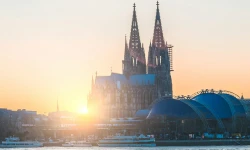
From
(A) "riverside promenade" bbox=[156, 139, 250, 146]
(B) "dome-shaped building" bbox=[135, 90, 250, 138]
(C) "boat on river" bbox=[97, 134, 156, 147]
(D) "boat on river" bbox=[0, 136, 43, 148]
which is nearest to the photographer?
(A) "riverside promenade" bbox=[156, 139, 250, 146]

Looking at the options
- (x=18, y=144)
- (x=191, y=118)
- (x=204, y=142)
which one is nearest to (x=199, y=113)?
(x=191, y=118)

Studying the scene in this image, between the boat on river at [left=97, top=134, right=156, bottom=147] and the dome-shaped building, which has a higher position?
the dome-shaped building

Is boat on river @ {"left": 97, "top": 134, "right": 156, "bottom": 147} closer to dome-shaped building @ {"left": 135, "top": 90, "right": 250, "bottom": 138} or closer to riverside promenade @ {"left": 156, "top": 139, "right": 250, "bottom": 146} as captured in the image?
riverside promenade @ {"left": 156, "top": 139, "right": 250, "bottom": 146}

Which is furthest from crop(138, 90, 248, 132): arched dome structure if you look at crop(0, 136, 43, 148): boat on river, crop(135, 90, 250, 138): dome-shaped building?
crop(0, 136, 43, 148): boat on river

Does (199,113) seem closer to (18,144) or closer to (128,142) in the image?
(128,142)

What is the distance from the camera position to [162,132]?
191 metres

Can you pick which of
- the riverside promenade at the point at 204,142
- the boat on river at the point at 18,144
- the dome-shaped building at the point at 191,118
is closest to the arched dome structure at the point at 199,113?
the dome-shaped building at the point at 191,118

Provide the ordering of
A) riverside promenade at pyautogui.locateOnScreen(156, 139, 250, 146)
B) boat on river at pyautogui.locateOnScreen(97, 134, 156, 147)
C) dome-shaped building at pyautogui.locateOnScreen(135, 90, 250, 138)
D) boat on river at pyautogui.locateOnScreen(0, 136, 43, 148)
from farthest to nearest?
1. dome-shaped building at pyautogui.locateOnScreen(135, 90, 250, 138)
2. boat on river at pyautogui.locateOnScreen(0, 136, 43, 148)
3. boat on river at pyautogui.locateOnScreen(97, 134, 156, 147)
4. riverside promenade at pyautogui.locateOnScreen(156, 139, 250, 146)

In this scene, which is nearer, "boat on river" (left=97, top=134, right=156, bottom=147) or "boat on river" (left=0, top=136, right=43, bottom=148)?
"boat on river" (left=97, top=134, right=156, bottom=147)

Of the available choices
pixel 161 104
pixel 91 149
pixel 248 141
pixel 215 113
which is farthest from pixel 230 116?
pixel 91 149

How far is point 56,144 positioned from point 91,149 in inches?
1047

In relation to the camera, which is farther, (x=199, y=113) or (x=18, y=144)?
(x=199, y=113)

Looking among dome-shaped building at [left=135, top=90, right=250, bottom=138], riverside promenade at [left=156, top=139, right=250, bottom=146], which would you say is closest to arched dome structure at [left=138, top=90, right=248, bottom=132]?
dome-shaped building at [left=135, top=90, right=250, bottom=138]

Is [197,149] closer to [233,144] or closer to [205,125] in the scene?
[233,144]
